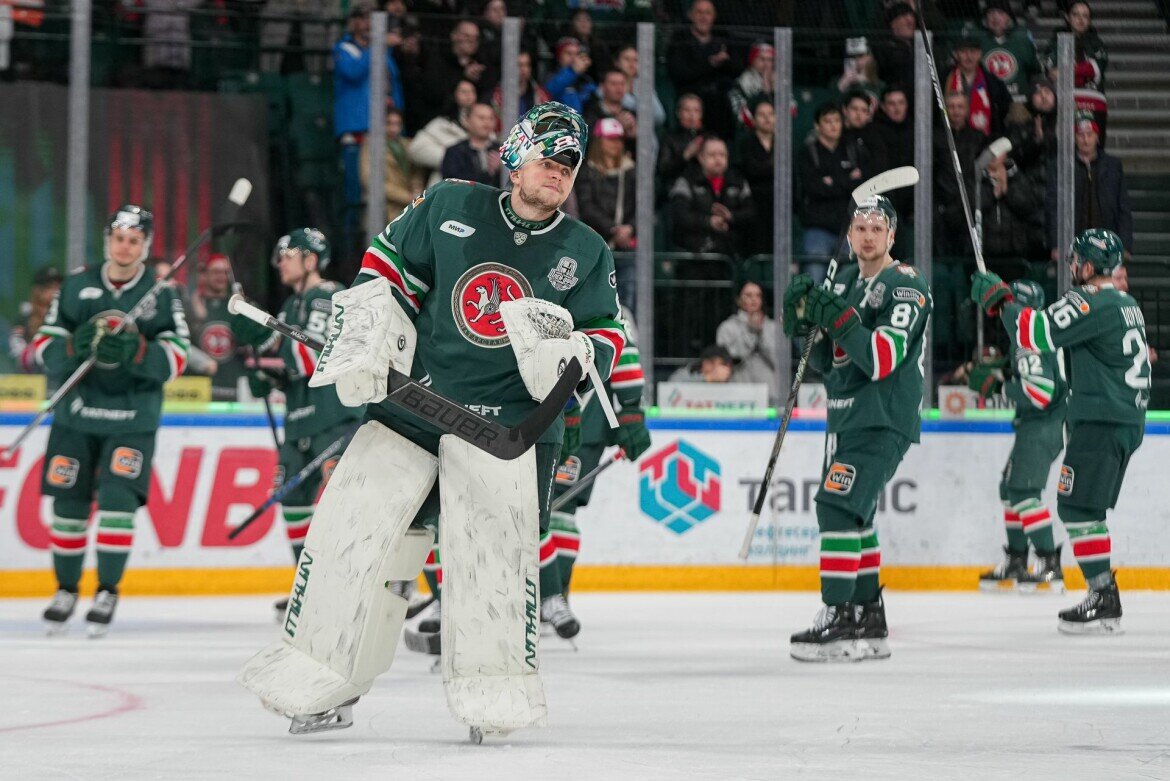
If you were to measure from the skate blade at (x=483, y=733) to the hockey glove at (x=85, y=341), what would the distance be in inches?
116

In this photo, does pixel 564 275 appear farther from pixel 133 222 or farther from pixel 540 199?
pixel 133 222

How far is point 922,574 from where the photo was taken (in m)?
8.33

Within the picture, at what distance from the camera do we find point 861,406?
17.8ft

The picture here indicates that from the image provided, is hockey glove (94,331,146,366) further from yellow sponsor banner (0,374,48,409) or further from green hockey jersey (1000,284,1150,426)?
green hockey jersey (1000,284,1150,426)

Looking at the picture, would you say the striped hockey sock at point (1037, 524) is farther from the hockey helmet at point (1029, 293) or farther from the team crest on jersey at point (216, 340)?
the team crest on jersey at point (216, 340)

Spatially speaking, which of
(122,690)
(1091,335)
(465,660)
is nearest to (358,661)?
(465,660)

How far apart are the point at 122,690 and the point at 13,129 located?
13.3 feet

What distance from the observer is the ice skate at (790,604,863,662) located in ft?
17.7

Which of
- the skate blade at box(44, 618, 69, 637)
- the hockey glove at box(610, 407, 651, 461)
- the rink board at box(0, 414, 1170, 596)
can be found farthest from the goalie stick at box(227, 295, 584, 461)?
the rink board at box(0, 414, 1170, 596)

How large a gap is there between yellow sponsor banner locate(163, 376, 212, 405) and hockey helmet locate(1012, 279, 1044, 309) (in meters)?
3.78

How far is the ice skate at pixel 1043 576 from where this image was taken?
8.02m

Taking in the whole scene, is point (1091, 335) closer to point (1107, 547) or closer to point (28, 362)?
point (1107, 547)

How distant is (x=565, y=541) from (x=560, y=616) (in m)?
0.51

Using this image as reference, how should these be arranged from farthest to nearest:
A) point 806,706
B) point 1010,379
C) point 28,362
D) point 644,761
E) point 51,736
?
point 1010,379 < point 28,362 < point 806,706 < point 51,736 < point 644,761
